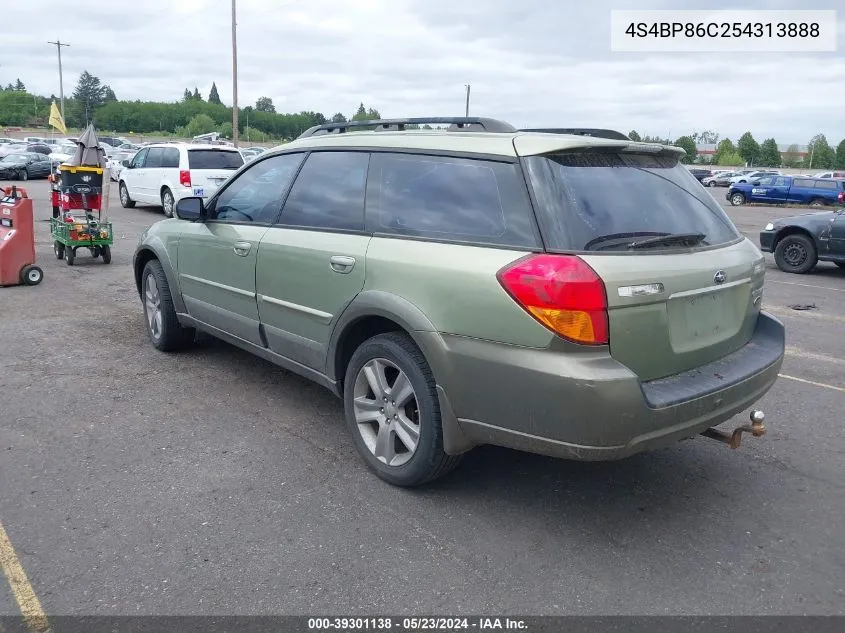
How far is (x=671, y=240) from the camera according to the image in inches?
128

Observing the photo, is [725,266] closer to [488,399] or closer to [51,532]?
[488,399]

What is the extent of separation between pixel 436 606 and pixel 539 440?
2.56ft

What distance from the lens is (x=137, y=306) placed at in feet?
25.2

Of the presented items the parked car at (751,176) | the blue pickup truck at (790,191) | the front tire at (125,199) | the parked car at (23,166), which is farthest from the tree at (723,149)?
the front tire at (125,199)

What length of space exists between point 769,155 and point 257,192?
119890mm

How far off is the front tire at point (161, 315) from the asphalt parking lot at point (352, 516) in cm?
58

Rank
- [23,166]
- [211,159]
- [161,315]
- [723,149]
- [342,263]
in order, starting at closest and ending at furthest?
[342,263], [161,315], [211,159], [23,166], [723,149]

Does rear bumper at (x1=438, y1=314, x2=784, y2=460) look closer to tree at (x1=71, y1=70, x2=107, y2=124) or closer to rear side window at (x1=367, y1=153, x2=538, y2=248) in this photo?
rear side window at (x1=367, y1=153, x2=538, y2=248)

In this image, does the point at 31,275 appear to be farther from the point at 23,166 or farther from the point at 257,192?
the point at 23,166

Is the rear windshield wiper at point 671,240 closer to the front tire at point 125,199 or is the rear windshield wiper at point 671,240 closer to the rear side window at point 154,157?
the rear side window at point 154,157

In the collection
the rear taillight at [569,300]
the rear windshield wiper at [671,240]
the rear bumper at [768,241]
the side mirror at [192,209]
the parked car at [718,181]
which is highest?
the parked car at [718,181]

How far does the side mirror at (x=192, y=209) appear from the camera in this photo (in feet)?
16.5

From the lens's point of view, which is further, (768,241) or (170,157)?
(170,157)

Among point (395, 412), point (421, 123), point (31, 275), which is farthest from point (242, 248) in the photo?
point (31, 275)
